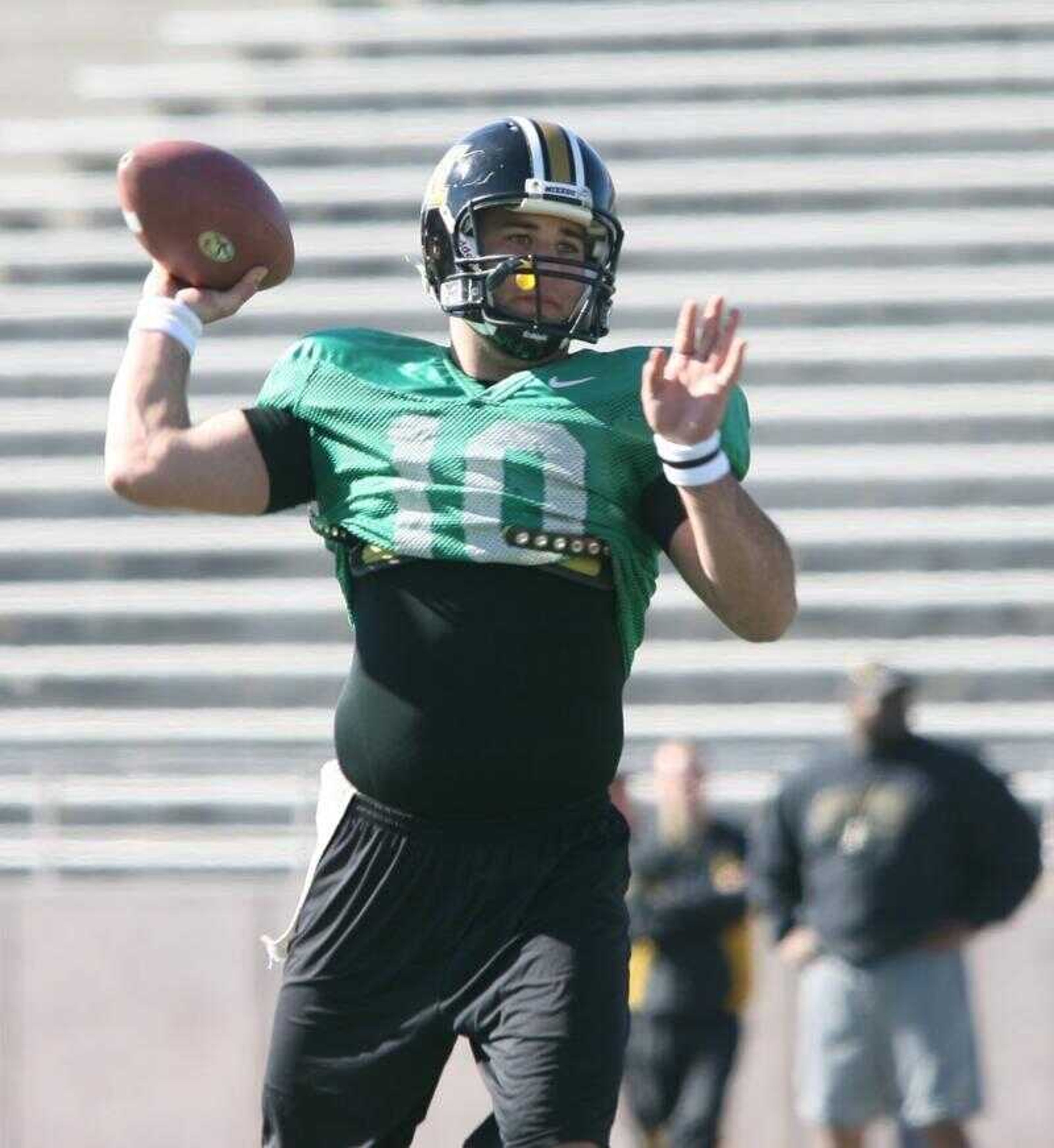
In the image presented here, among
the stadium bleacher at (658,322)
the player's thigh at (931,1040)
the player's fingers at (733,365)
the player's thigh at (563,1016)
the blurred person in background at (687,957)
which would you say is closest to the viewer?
the player's fingers at (733,365)

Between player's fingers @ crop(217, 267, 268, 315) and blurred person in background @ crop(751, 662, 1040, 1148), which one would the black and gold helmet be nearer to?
player's fingers @ crop(217, 267, 268, 315)

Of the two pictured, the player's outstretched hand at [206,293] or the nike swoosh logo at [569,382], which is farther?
the player's outstretched hand at [206,293]

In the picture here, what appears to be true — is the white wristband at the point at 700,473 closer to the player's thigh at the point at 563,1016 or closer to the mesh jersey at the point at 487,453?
the mesh jersey at the point at 487,453

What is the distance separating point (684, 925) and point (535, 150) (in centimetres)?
392

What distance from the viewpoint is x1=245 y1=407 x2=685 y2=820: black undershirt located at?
2.95m

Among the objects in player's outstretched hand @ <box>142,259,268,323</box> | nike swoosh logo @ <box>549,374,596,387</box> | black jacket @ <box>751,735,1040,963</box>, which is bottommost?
black jacket @ <box>751,735,1040,963</box>

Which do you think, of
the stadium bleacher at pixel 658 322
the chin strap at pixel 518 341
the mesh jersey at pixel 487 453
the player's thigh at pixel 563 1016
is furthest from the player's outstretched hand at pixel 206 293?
the stadium bleacher at pixel 658 322

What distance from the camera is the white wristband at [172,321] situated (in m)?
3.00

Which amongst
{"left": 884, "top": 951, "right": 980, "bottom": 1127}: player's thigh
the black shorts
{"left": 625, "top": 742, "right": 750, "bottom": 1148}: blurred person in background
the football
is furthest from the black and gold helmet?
{"left": 625, "top": 742, "right": 750, "bottom": 1148}: blurred person in background

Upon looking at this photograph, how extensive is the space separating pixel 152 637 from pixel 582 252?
7.69 m

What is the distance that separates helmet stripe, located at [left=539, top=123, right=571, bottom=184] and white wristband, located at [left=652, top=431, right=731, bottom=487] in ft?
1.33

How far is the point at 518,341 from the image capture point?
119 inches

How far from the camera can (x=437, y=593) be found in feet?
9.72

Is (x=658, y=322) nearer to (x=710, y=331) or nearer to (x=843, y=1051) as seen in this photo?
(x=843, y=1051)
